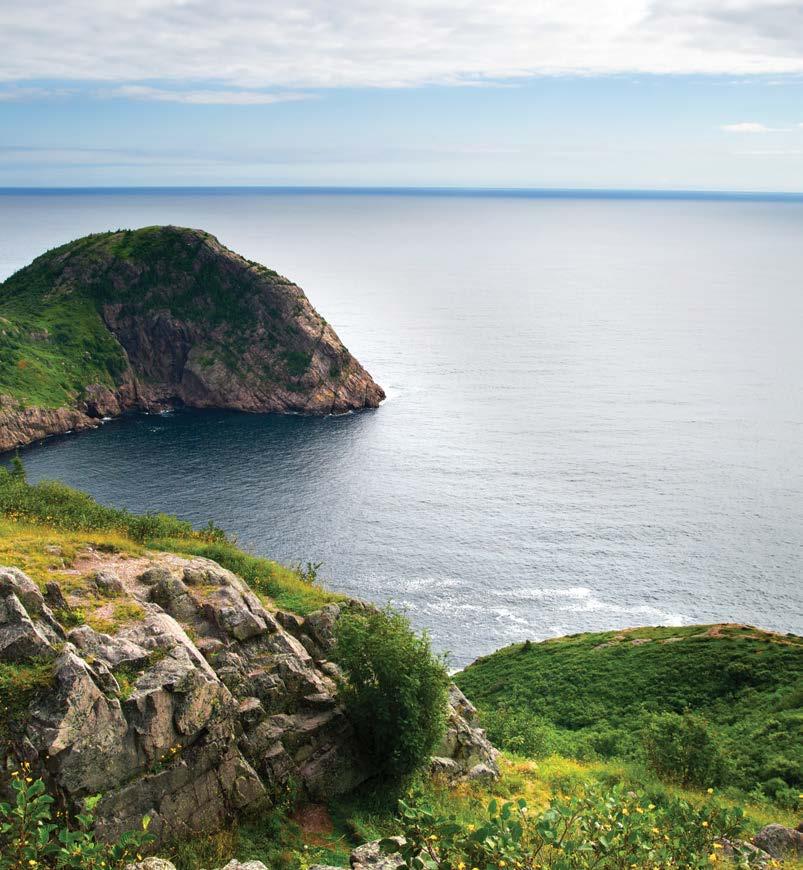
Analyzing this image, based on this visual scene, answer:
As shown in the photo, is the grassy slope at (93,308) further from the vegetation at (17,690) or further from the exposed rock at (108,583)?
the vegetation at (17,690)

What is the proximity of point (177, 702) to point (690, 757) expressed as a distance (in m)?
27.4

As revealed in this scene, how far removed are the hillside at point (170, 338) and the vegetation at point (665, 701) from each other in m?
111

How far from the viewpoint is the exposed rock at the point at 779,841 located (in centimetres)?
2536

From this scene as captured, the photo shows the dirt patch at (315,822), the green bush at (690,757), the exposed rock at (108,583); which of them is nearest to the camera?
the dirt patch at (315,822)

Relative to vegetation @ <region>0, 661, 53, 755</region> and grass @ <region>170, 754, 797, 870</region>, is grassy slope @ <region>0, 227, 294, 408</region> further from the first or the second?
grass @ <region>170, 754, 797, 870</region>

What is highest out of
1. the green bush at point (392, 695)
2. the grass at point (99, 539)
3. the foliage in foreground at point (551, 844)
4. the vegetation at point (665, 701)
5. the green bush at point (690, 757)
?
the foliage in foreground at point (551, 844)

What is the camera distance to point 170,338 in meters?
186

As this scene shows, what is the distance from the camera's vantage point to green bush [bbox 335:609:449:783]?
34.4 m

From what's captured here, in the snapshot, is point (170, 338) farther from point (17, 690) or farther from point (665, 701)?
point (17, 690)

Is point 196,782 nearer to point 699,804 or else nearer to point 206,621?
point 206,621

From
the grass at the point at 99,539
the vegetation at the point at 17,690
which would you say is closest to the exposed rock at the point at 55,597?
the grass at the point at 99,539

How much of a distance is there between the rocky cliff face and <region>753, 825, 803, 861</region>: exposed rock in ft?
47.5

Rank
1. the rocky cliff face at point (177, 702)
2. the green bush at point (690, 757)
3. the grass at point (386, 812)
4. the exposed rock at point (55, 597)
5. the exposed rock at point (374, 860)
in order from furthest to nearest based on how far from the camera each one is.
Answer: the green bush at point (690, 757) → the exposed rock at point (55, 597) → the grass at point (386, 812) → the rocky cliff face at point (177, 702) → the exposed rock at point (374, 860)

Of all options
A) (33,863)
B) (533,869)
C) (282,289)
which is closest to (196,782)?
(33,863)
